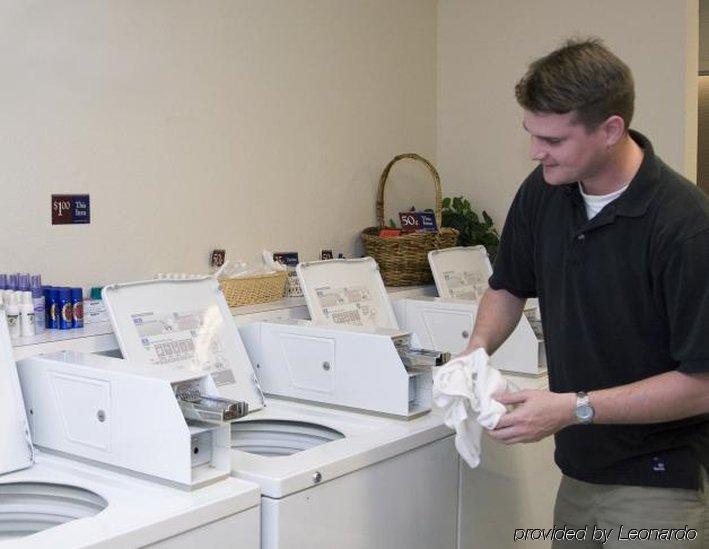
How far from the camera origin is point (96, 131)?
274 centimetres

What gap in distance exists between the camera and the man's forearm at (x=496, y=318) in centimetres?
222

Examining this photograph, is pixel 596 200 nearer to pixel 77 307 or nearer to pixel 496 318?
pixel 496 318

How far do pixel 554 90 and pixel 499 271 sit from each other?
1.98ft

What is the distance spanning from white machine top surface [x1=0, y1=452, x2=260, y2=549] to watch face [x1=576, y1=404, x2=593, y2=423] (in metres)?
0.69

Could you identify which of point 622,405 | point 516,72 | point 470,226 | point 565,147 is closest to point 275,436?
point 622,405

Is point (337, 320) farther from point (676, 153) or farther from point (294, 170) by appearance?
point (676, 153)

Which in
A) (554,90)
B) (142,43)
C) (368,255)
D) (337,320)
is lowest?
(337,320)

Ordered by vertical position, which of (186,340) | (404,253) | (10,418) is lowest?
(10,418)

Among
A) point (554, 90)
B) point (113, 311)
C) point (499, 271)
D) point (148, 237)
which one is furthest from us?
point (148, 237)

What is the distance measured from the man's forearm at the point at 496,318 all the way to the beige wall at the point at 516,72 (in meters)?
1.89

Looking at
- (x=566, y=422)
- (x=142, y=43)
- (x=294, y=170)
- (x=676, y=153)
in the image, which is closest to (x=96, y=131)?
(x=142, y=43)

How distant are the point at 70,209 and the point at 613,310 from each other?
1.63 meters

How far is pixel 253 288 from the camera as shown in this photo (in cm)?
302

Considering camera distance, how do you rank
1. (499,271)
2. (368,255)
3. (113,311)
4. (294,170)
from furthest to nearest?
(368,255), (294,170), (113,311), (499,271)
